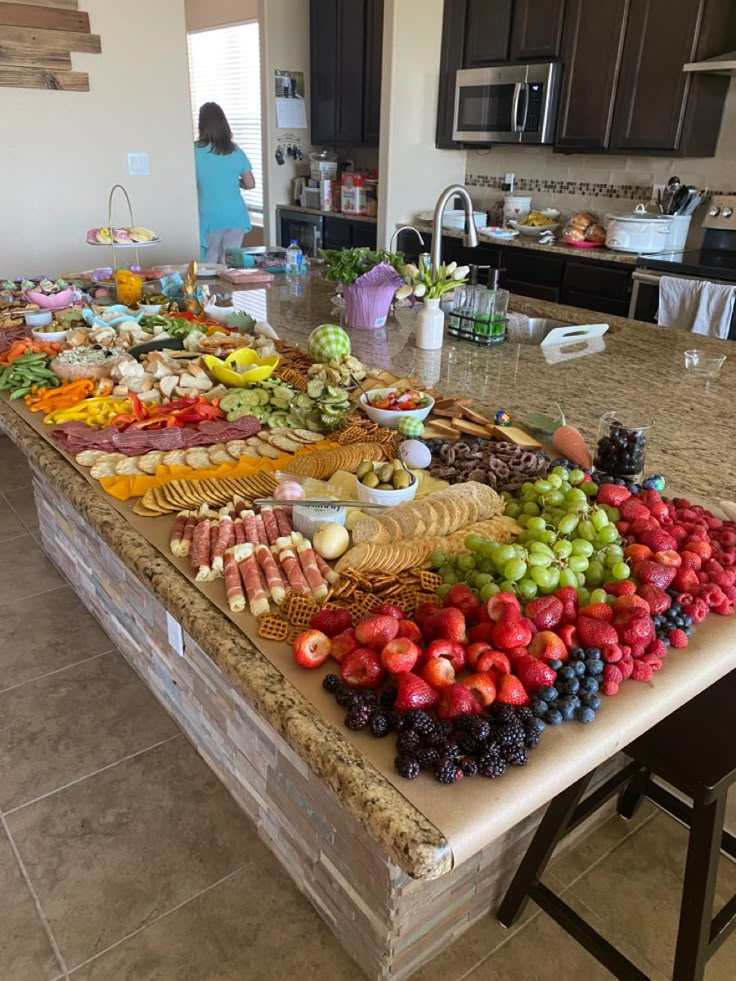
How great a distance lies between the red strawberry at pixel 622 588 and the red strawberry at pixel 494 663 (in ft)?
0.76

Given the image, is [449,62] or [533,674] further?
[449,62]

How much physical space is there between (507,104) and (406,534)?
450cm

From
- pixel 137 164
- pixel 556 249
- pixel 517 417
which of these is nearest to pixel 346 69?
pixel 137 164

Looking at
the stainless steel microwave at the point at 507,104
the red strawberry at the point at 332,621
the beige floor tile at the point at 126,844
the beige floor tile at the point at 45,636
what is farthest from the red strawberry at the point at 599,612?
the stainless steel microwave at the point at 507,104

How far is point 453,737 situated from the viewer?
0.88 metres

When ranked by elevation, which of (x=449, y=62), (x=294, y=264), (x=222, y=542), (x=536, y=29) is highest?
(x=536, y=29)

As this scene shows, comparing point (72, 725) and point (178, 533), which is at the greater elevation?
point (178, 533)

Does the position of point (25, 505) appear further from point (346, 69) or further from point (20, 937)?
point (346, 69)

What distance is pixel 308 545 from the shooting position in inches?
49.0

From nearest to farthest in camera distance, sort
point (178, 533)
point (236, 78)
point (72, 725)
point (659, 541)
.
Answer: point (659, 541) < point (178, 533) < point (72, 725) < point (236, 78)

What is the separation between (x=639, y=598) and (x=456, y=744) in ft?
1.24

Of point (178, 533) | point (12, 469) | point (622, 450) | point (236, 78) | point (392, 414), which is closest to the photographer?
point (178, 533)

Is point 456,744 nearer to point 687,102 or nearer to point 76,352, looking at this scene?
point 76,352

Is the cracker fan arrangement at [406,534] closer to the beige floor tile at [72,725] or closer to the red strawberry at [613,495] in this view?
the red strawberry at [613,495]
